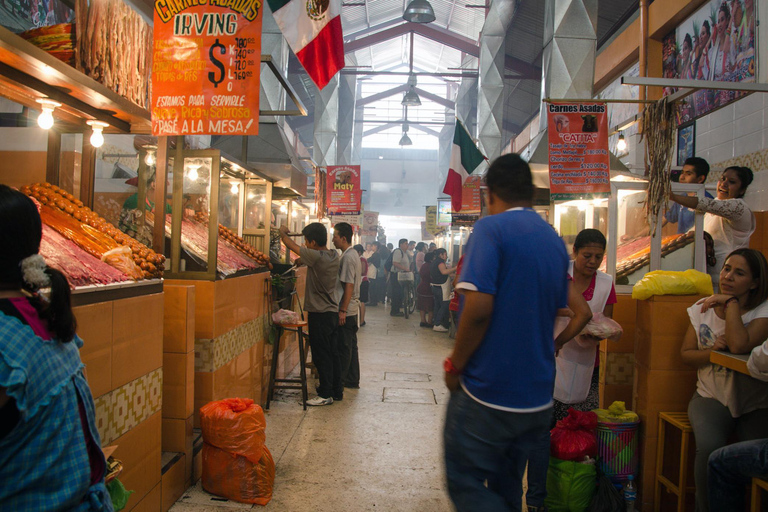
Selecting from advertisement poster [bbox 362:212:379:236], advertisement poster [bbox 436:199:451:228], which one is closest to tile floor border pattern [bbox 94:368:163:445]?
advertisement poster [bbox 436:199:451:228]

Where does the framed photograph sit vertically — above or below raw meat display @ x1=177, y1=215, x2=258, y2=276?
above

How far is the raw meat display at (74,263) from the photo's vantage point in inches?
100

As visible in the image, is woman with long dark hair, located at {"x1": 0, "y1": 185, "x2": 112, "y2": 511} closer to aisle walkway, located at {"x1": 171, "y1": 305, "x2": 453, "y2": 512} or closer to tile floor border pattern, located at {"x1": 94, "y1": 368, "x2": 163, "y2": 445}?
tile floor border pattern, located at {"x1": 94, "y1": 368, "x2": 163, "y2": 445}

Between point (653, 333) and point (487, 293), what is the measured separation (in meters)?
1.96

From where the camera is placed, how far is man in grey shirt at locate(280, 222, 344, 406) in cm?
577

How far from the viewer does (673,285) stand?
11.1 feet

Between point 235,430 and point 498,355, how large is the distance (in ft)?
7.02

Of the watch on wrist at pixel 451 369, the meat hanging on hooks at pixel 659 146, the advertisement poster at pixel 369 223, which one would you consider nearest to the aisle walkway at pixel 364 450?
the watch on wrist at pixel 451 369

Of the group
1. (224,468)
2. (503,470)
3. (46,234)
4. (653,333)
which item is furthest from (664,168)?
(46,234)

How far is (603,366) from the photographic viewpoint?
4.05m

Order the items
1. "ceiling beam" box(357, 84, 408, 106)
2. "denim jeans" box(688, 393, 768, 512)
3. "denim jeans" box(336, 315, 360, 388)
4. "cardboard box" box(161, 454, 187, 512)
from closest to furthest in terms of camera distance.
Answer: "denim jeans" box(688, 393, 768, 512)
"cardboard box" box(161, 454, 187, 512)
"denim jeans" box(336, 315, 360, 388)
"ceiling beam" box(357, 84, 408, 106)

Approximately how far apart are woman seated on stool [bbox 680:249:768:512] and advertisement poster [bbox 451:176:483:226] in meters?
9.65

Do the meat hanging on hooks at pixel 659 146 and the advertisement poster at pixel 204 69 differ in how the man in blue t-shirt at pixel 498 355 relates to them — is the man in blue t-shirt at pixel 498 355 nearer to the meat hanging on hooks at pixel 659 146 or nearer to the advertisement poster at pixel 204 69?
the advertisement poster at pixel 204 69

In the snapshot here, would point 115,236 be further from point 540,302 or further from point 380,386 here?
point 380,386
